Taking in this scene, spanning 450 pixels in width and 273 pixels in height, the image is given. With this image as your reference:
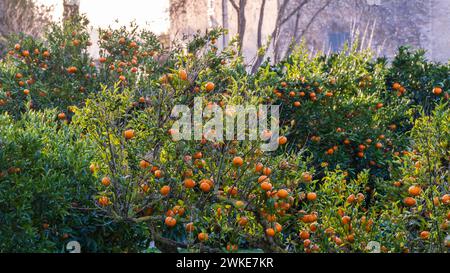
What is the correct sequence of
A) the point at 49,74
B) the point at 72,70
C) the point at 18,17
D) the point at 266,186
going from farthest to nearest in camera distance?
the point at 18,17, the point at 49,74, the point at 72,70, the point at 266,186

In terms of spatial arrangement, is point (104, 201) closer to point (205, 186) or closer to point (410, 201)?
point (205, 186)

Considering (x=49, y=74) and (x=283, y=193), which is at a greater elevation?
(x=49, y=74)

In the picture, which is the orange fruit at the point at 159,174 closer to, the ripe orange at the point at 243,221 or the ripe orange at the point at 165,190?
the ripe orange at the point at 165,190

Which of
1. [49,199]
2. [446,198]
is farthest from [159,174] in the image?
[446,198]

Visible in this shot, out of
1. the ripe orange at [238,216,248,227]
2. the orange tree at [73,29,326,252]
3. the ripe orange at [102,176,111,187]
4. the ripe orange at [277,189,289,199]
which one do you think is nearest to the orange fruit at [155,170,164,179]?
the orange tree at [73,29,326,252]

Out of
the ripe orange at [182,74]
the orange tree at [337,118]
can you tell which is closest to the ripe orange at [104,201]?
the ripe orange at [182,74]

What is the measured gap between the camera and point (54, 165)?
11.5ft

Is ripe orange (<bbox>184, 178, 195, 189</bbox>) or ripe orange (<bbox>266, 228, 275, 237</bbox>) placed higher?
ripe orange (<bbox>184, 178, 195, 189</bbox>)

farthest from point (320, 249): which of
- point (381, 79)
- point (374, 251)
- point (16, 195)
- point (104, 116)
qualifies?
point (381, 79)

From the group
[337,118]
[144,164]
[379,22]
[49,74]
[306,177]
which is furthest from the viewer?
[379,22]

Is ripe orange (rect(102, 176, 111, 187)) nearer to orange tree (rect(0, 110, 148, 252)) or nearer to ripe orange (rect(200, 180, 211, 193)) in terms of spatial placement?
orange tree (rect(0, 110, 148, 252))

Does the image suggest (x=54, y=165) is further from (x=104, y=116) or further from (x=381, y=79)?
(x=381, y=79)

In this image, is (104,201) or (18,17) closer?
(104,201)
